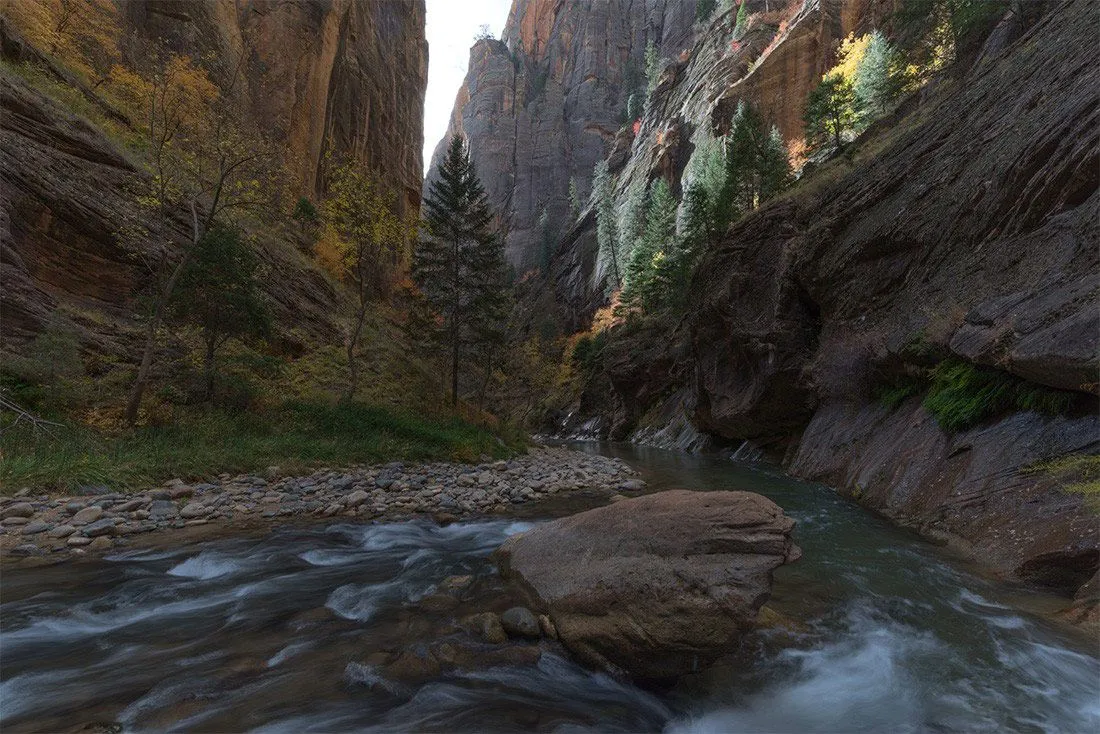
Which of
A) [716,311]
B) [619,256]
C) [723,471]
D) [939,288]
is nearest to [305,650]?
[939,288]

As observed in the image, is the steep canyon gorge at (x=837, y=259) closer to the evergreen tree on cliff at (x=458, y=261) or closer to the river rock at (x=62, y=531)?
the evergreen tree on cliff at (x=458, y=261)

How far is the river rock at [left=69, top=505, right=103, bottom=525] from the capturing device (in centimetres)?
751

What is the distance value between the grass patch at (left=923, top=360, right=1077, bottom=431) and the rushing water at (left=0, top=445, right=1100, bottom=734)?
2.96 metres

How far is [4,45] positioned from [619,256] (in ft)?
169

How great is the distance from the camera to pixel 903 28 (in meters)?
32.2

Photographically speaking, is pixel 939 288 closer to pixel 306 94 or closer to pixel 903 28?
pixel 903 28

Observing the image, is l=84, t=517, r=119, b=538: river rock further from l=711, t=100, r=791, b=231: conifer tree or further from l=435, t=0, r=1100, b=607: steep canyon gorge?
l=711, t=100, r=791, b=231: conifer tree

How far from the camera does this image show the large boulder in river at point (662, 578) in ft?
12.8

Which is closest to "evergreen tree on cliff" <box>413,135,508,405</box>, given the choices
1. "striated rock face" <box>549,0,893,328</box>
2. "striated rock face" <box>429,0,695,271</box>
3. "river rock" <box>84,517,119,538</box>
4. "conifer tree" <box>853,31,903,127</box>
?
"river rock" <box>84,517,119,538</box>

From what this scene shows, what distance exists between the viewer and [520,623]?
4.56 meters

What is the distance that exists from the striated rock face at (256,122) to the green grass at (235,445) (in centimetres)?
350

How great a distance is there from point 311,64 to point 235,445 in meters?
30.5

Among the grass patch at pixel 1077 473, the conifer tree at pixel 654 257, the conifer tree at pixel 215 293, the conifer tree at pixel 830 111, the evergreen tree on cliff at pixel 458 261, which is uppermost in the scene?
the conifer tree at pixel 830 111

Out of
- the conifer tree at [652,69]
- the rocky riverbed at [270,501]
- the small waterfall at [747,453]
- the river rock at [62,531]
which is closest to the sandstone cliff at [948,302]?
the small waterfall at [747,453]
